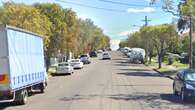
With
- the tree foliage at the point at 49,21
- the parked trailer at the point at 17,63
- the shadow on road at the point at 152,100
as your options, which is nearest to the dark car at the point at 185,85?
the shadow on road at the point at 152,100

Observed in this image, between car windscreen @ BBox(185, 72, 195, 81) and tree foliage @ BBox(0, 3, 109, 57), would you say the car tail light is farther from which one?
tree foliage @ BBox(0, 3, 109, 57)

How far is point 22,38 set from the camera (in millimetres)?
24641

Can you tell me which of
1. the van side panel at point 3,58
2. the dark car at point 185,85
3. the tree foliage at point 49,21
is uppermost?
the tree foliage at point 49,21

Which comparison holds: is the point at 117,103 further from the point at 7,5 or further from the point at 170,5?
the point at 7,5

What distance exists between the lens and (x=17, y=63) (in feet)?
75.7

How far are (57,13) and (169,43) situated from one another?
15.3m

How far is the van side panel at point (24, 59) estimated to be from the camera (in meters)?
22.2

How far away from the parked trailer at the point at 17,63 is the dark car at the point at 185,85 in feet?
23.7

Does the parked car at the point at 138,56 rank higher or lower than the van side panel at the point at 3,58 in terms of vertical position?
lower

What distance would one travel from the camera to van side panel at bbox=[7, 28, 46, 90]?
2223cm

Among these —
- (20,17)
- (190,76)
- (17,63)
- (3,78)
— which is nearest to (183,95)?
(190,76)

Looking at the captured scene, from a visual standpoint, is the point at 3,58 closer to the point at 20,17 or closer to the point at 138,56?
the point at 20,17

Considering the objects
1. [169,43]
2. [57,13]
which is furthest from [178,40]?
[57,13]

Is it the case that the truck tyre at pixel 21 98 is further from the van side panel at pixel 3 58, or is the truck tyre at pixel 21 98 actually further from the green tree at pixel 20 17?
the green tree at pixel 20 17
